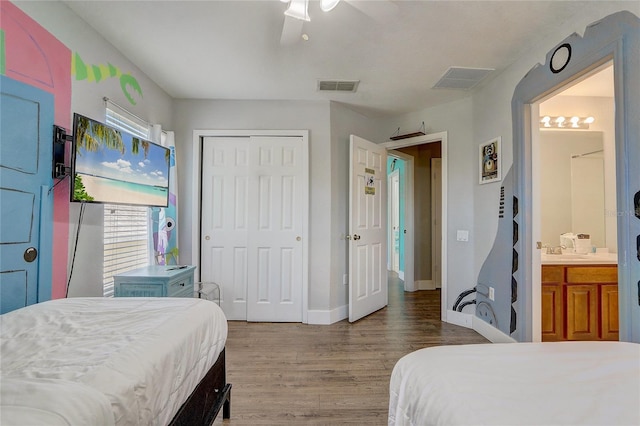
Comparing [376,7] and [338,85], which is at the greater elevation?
[338,85]

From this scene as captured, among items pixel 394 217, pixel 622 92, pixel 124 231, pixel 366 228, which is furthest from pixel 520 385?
pixel 394 217

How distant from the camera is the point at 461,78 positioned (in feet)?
9.18

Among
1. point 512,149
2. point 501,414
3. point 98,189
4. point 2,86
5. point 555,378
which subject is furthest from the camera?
point 512,149

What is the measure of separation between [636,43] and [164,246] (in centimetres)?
379

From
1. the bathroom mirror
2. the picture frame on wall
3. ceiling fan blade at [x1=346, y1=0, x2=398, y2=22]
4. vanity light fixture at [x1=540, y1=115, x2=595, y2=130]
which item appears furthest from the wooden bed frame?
vanity light fixture at [x1=540, y1=115, x2=595, y2=130]

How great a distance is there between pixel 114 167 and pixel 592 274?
3.87 m

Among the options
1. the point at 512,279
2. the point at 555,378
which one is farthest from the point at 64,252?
the point at 512,279

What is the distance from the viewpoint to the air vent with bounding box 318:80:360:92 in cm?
287

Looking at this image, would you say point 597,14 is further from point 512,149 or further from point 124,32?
point 124,32

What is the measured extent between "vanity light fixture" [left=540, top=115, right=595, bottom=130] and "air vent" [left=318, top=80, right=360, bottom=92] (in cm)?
199

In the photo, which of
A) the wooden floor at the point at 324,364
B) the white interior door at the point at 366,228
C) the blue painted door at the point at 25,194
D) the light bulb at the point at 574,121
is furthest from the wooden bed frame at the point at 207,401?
the light bulb at the point at 574,121

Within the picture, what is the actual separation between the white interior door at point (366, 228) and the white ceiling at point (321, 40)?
31.8 inches

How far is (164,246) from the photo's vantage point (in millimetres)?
2959

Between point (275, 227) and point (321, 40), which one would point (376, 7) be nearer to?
point (321, 40)
